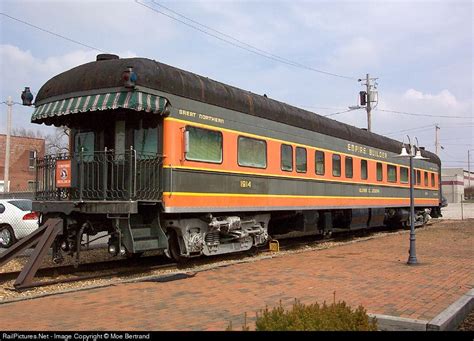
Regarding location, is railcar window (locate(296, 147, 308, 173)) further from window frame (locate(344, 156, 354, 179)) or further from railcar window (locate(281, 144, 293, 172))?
window frame (locate(344, 156, 354, 179))

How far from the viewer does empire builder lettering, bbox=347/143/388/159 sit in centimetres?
1808

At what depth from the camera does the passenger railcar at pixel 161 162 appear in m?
9.60

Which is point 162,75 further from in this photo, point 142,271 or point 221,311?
point 221,311

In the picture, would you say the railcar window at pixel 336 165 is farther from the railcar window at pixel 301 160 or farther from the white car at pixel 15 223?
the white car at pixel 15 223

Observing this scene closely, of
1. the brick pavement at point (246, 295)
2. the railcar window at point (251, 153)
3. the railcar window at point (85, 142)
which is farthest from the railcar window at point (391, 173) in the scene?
the railcar window at point (85, 142)

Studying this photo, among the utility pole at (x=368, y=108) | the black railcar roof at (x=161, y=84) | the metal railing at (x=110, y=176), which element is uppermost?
the utility pole at (x=368, y=108)

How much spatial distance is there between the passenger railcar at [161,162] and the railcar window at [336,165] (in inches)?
118

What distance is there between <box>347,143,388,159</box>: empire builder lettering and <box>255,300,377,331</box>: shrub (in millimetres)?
13559

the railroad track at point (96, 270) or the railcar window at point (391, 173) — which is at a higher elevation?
the railcar window at point (391, 173)

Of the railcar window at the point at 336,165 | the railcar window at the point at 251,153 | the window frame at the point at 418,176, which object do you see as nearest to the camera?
the railcar window at the point at 251,153

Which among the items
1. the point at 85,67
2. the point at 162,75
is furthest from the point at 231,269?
the point at 85,67

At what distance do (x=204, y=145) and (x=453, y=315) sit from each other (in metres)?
6.23

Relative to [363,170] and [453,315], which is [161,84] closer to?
[453,315]

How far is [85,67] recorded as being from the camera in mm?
10336
